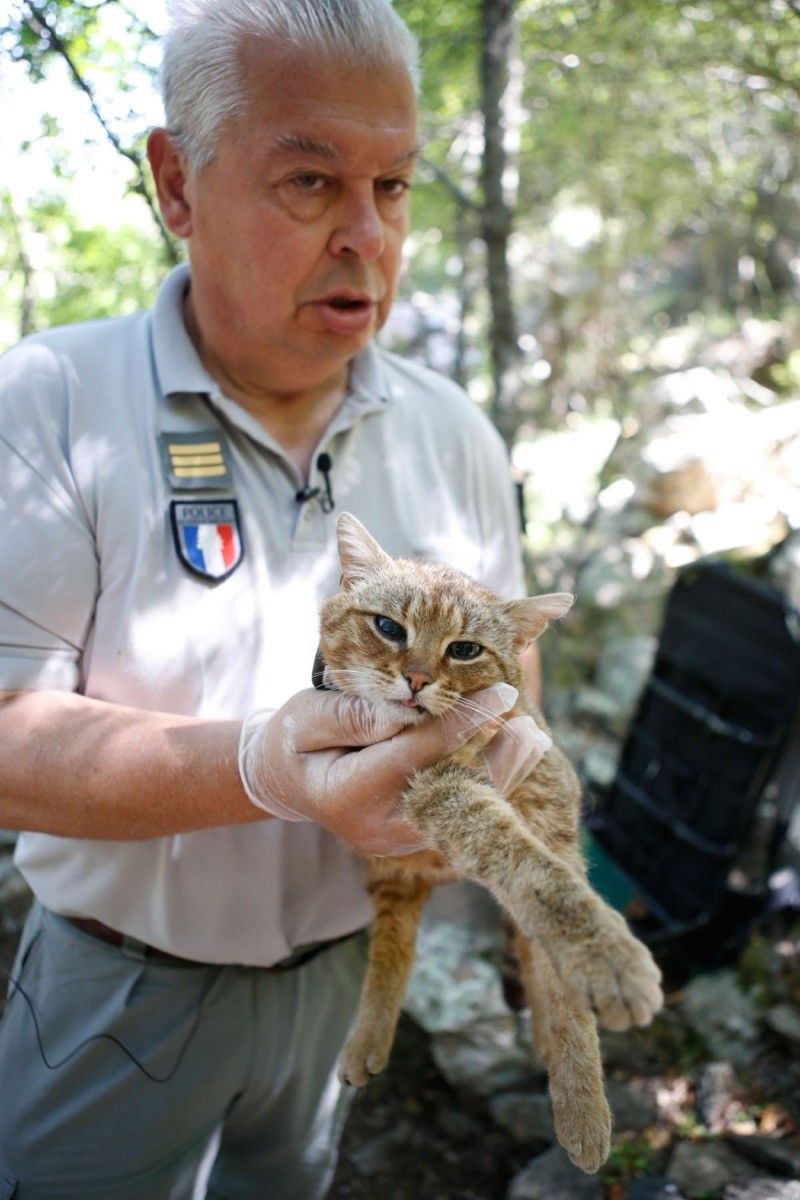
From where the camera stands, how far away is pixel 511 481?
2871 millimetres

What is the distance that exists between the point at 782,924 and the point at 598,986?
388 cm

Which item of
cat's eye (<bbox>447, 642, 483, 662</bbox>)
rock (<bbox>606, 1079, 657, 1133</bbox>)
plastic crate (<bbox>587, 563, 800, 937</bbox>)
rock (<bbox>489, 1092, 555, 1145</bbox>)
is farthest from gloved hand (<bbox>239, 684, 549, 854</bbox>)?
plastic crate (<bbox>587, 563, 800, 937</bbox>)

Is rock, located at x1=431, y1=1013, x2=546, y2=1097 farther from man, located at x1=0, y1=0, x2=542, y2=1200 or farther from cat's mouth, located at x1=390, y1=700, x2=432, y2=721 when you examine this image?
cat's mouth, located at x1=390, y1=700, x2=432, y2=721

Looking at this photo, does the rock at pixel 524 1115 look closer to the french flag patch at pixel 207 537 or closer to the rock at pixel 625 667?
the french flag patch at pixel 207 537

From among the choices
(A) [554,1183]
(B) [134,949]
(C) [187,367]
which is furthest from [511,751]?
(A) [554,1183]

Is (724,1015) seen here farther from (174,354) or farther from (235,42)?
(235,42)

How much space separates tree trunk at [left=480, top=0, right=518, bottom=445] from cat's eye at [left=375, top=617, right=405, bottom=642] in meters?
4.08

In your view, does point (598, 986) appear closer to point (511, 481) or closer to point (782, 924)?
point (511, 481)

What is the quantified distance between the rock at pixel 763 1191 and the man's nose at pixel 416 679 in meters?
2.05

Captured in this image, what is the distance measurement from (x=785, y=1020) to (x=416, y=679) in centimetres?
346

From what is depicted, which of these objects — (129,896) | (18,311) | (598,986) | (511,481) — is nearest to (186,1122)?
(129,896)

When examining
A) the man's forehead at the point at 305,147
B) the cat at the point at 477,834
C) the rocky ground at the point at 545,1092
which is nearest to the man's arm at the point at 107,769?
the cat at the point at 477,834

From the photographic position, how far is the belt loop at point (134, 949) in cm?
226

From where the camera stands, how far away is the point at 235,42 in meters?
2.05
